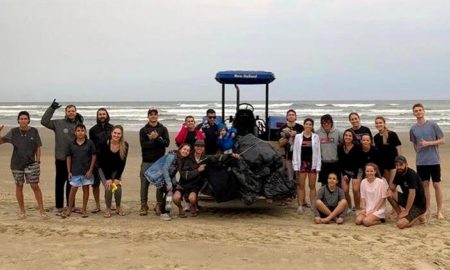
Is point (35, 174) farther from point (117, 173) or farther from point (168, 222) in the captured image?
point (168, 222)

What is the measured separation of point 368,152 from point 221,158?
7.04 ft

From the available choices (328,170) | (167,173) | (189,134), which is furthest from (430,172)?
(167,173)

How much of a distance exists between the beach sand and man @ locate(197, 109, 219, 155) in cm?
90

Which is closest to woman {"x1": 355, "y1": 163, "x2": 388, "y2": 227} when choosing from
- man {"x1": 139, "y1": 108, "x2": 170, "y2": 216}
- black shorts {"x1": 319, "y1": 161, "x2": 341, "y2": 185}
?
black shorts {"x1": 319, "y1": 161, "x2": 341, "y2": 185}

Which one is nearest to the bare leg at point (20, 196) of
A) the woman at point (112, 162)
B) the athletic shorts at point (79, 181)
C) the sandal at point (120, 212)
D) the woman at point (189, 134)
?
the athletic shorts at point (79, 181)

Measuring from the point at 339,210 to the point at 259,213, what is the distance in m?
1.28

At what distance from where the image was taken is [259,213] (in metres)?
7.32

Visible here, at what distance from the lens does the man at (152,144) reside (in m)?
7.07

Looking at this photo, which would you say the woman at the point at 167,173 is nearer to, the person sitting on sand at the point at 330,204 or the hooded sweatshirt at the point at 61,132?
the hooded sweatshirt at the point at 61,132

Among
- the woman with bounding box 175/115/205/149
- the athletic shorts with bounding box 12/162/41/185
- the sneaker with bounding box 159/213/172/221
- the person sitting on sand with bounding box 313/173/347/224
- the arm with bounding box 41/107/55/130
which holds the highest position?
the arm with bounding box 41/107/55/130

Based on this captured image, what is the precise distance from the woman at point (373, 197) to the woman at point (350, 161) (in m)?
0.30

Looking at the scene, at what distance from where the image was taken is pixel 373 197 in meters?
6.69

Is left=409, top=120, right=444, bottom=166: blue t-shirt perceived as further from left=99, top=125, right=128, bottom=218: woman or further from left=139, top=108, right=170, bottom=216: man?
left=99, top=125, right=128, bottom=218: woman

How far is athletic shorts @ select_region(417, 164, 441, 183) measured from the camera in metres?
6.85
